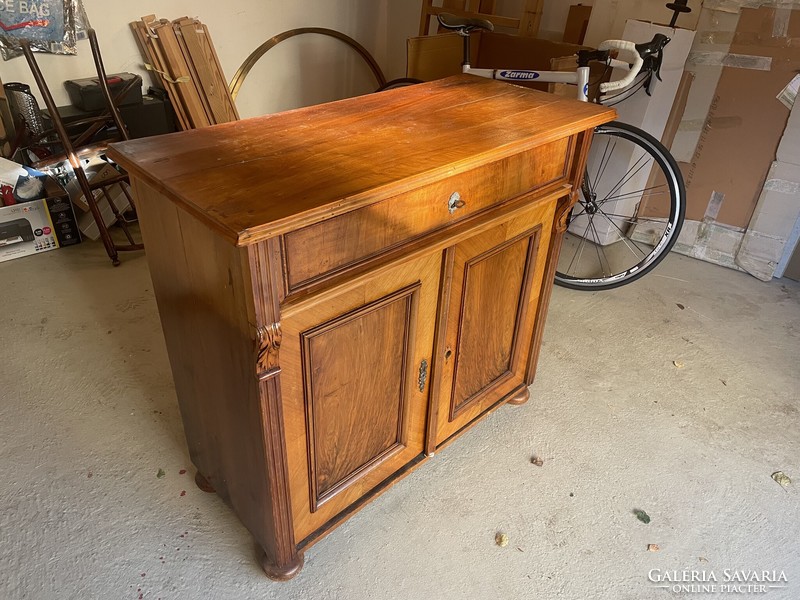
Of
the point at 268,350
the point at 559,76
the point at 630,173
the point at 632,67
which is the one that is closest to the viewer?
the point at 268,350

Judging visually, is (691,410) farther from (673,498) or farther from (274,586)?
(274,586)

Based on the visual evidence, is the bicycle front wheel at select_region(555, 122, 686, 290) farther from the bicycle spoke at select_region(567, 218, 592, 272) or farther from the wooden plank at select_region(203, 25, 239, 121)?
the wooden plank at select_region(203, 25, 239, 121)

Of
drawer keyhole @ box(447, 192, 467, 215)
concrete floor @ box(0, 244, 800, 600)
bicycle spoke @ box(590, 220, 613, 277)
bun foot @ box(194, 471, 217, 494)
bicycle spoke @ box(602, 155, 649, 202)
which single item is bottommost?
concrete floor @ box(0, 244, 800, 600)

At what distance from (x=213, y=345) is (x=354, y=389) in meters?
0.30

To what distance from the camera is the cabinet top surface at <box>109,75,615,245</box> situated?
0.90 m

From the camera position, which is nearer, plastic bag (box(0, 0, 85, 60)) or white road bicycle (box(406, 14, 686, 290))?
white road bicycle (box(406, 14, 686, 290))

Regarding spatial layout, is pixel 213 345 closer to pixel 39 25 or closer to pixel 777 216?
pixel 39 25

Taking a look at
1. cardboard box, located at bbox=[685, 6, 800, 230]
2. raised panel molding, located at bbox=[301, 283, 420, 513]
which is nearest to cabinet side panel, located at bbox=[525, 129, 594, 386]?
raised panel molding, located at bbox=[301, 283, 420, 513]

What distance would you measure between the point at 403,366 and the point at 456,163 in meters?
0.47

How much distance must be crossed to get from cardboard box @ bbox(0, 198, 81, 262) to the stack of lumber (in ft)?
2.34

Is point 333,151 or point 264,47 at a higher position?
point 333,151

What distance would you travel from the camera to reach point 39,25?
246cm

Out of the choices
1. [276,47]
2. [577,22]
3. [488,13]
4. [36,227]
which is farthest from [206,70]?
[577,22]

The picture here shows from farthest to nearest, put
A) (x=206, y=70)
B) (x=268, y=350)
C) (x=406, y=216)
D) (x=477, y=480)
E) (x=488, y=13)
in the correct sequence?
(x=488, y=13)
(x=206, y=70)
(x=477, y=480)
(x=406, y=216)
(x=268, y=350)
